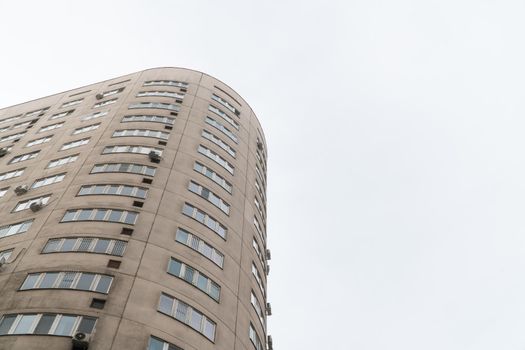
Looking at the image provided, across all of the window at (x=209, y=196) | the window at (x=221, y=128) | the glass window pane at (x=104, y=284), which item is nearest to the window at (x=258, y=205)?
the window at (x=209, y=196)

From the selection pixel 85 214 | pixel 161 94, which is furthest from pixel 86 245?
pixel 161 94

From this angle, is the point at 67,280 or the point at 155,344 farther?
the point at 67,280

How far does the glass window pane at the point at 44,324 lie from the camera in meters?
19.8

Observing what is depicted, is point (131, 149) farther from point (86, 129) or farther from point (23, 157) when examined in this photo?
point (23, 157)

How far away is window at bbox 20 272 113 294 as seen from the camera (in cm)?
2219

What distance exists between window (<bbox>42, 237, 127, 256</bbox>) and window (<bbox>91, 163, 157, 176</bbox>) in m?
7.17

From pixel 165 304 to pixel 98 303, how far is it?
3.26 m

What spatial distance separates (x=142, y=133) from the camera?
36469 mm

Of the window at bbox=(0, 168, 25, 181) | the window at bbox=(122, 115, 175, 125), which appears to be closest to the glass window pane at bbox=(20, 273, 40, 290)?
the window at bbox=(0, 168, 25, 181)

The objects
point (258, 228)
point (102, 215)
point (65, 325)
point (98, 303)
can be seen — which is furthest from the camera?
point (258, 228)

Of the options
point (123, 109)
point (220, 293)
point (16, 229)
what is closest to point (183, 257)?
point (220, 293)

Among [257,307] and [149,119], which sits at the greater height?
[149,119]

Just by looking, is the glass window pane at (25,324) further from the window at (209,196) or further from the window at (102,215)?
the window at (209,196)

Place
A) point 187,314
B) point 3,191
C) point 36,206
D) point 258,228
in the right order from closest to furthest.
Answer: point 187,314
point 36,206
point 3,191
point 258,228
